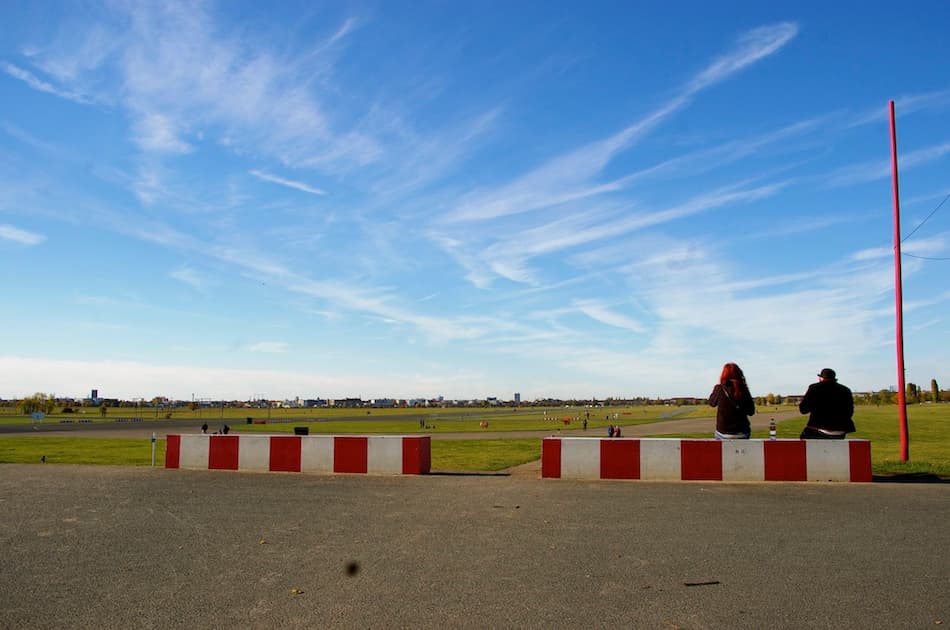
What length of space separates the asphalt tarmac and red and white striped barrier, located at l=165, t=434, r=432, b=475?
6.29ft

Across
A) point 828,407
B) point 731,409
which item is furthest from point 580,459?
point 828,407

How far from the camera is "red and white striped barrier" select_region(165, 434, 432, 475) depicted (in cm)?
1200

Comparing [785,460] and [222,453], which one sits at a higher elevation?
[785,460]

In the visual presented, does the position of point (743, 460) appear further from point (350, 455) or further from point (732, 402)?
point (350, 455)

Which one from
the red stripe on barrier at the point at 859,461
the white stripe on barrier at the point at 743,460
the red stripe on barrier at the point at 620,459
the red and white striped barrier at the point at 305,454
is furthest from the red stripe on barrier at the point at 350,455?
the red stripe on barrier at the point at 859,461

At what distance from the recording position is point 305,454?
12398 millimetres

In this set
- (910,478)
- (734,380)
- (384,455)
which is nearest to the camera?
(734,380)

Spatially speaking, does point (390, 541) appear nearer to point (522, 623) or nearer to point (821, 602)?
point (522, 623)

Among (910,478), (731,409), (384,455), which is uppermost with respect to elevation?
(731,409)

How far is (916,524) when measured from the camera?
7.33 metres

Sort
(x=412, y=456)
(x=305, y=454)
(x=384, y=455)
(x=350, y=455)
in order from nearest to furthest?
(x=412, y=456) → (x=384, y=455) → (x=350, y=455) → (x=305, y=454)

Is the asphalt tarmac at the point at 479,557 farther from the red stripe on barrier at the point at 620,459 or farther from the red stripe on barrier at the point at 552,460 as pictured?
the red stripe on barrier at the point at 552,460

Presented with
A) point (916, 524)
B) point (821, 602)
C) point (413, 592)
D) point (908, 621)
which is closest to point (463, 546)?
point (413, 592)

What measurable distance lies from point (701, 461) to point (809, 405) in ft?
6.49
